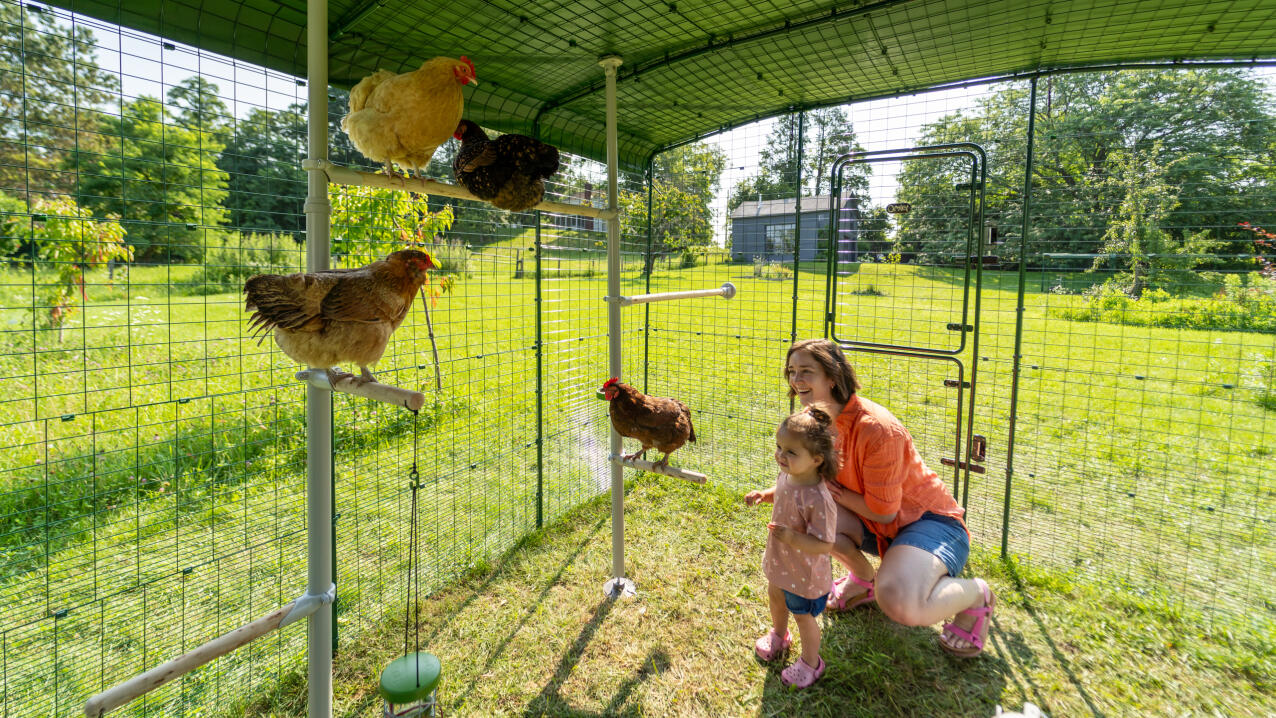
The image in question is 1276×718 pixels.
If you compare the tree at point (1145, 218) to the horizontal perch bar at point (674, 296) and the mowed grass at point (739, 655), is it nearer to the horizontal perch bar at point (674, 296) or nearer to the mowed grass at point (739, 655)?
the mowed grass at point (739, 655)

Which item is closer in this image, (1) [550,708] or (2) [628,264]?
(1) [550,708]

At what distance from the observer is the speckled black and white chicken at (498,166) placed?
222 centimetres

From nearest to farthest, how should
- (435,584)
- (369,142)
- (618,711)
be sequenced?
(369,142) < (618,711) < (435,584)

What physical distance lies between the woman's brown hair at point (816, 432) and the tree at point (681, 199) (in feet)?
8.79

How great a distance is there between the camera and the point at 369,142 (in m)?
1.94

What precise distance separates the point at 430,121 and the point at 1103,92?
479 centimetres

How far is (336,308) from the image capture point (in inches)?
64.5

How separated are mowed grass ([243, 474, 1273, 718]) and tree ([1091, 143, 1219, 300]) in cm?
207

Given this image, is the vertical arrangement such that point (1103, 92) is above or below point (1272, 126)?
above

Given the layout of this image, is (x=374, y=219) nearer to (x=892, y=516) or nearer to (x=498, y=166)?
(x=498, y=166)

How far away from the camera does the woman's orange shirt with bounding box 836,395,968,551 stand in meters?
2.57

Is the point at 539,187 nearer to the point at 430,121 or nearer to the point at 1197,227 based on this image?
the point at 430,121

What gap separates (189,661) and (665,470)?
1.91 m

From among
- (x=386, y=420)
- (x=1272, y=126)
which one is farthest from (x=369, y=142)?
(x=1272, y=126)
